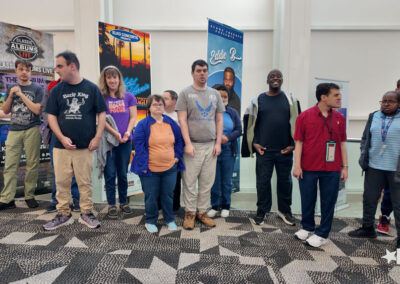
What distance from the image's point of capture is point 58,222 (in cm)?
253

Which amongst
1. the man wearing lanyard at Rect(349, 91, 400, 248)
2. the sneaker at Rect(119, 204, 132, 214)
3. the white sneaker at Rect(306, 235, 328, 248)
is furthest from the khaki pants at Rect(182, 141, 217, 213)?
the man wearing lanyard at Rect(349, 91, 400, 248)

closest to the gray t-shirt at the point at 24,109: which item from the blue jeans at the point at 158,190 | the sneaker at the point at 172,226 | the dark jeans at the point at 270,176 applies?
the blue jeans at the point at 158,190

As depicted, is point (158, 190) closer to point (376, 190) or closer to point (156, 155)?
point (156, 155)

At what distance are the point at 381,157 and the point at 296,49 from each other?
226 cm

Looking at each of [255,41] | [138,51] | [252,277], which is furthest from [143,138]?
[255,41]

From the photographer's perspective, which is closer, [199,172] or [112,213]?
[199,172]

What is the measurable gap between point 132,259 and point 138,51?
269 centimetres

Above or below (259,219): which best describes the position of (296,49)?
above

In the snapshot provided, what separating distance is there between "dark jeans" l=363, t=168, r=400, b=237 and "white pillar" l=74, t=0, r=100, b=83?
140 inches

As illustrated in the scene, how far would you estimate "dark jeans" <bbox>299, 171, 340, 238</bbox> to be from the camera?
87.2 inches

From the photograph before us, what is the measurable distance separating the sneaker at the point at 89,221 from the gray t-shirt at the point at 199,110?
122cm

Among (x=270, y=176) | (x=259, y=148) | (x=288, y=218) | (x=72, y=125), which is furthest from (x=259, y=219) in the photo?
(x=72, y=125)

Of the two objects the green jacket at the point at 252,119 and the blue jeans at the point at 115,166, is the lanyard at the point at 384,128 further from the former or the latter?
the blue jeans at the point at 115,166

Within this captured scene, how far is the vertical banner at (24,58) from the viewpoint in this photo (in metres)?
3.23
